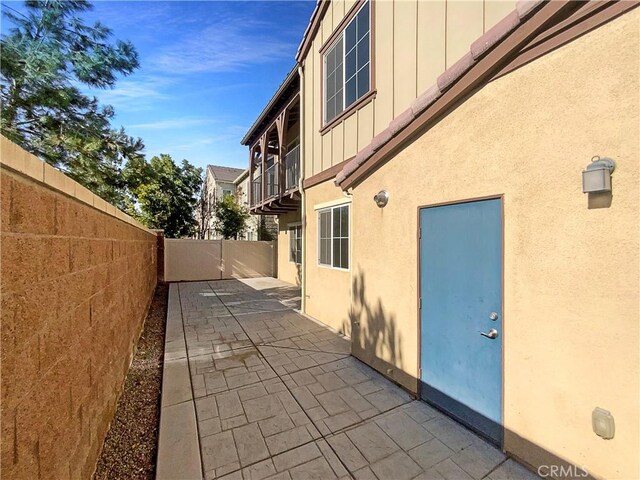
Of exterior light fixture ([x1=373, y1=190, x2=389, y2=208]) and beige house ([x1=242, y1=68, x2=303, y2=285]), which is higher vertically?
beige house ([x1=242, y1=68, x2=303, y2=285])

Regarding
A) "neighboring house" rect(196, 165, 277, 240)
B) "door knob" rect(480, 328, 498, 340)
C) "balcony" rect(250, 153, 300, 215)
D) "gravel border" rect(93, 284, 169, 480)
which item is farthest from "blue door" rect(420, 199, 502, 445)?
"neighboring house" rect(196, 165, 277, 240)

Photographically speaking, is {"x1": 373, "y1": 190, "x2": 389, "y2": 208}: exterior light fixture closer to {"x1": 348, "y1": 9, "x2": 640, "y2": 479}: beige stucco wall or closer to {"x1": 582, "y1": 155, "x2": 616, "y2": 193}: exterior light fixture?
{"x1": 348, "y1": 9, "x2": 640, "y2": 479}: beige stucco wall

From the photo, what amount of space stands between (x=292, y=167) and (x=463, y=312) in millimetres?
8474

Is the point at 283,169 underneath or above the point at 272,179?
above

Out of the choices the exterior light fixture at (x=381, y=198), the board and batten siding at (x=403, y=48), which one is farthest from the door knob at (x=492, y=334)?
the board and batten siding at (x=403, y=48)

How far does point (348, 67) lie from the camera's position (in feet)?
20.9

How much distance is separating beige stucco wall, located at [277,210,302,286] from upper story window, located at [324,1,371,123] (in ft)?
18.8

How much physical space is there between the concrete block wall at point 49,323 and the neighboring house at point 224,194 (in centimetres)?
1491

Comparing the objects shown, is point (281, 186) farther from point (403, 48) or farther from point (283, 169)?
point (403, 48)

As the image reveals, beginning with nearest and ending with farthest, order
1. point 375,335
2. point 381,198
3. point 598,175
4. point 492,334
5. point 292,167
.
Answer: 1. point 598,175
2. point 492,334
3. point 381,198
4. point 375,335
5. point 292,167

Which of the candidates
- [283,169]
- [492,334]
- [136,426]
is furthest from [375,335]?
[283,169]

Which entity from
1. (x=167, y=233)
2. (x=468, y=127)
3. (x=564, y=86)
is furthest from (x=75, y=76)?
Result: (x=564, y=86)

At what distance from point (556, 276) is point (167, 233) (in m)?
18.0

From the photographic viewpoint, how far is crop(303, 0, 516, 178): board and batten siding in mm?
3746
